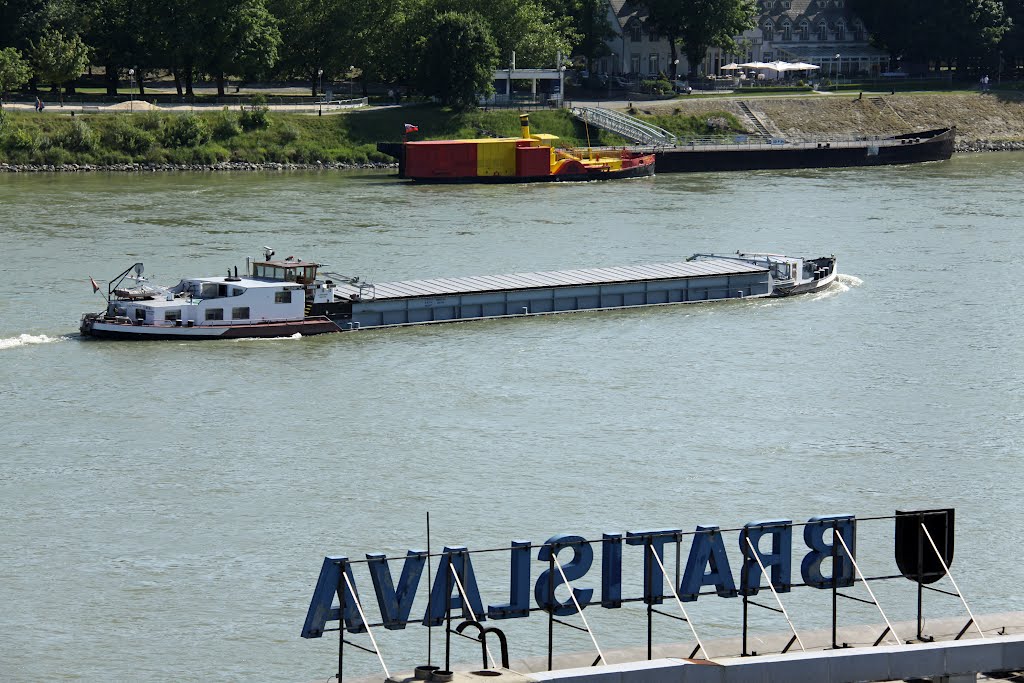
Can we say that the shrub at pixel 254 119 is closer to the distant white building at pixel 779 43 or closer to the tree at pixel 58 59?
the tree at pixel 58 59

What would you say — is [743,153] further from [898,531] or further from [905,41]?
[898,531]

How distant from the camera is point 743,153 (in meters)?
107

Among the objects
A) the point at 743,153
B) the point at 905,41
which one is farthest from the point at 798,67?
the point at 743,153

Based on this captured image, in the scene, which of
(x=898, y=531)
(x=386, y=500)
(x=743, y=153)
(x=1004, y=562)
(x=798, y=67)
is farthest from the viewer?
(x=798, y=67)

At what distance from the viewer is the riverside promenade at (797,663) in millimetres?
22891

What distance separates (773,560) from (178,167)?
7884 cm

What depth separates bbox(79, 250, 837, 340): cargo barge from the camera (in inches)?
1992

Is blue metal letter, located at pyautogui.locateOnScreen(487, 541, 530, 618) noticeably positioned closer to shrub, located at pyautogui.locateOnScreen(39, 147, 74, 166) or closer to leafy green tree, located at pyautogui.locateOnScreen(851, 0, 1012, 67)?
shrub, located at pyautogui.locateOnScreen(39, 147, 74, 166)

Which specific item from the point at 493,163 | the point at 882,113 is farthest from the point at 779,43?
the point at 493,163

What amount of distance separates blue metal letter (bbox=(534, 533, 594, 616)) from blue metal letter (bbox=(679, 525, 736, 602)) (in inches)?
54.3

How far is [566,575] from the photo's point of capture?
24.2m

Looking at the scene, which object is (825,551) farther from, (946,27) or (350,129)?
(946,27)

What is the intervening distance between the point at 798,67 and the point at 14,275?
83.4m

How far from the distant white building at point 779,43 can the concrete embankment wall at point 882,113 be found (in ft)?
42.7
